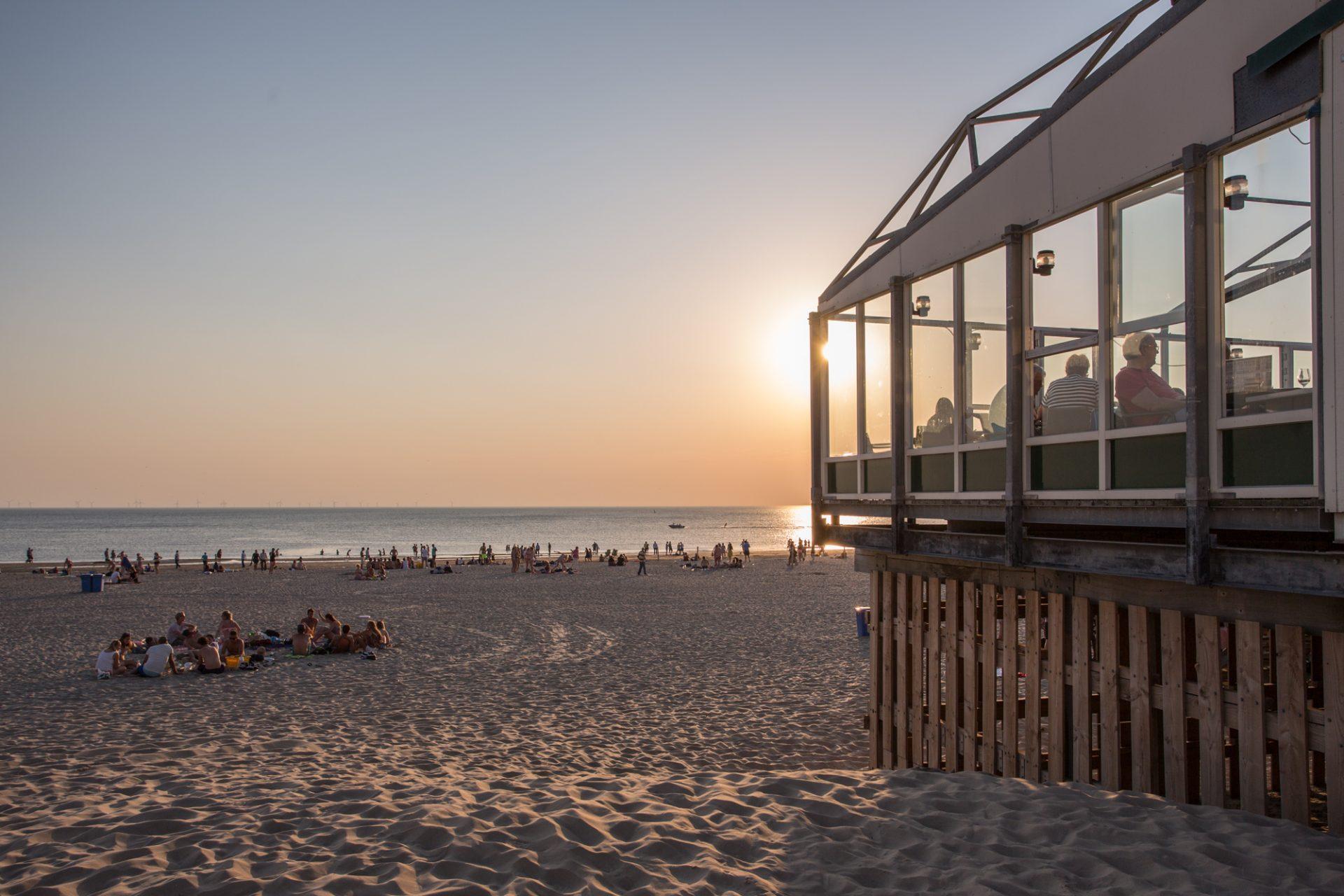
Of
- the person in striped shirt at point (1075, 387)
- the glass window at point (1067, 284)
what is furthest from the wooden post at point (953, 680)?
the glass window at point (1067, 284)

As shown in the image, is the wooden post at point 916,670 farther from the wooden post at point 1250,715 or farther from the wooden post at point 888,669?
the wooden post at point 1250,715

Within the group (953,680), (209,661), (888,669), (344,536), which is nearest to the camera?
(953,680)

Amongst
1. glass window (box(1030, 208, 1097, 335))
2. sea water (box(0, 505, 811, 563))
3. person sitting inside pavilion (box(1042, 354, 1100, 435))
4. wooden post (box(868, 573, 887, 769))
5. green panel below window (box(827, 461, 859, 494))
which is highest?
glass window (box(1030, 208, 1097, 335))

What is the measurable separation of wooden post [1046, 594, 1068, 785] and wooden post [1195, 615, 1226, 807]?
1.07 meters

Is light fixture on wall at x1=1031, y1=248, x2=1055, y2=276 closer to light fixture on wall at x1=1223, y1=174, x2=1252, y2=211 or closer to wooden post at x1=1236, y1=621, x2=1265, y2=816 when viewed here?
light fixture on wall at x1=1223, y1=174, x2=1252, y2=211

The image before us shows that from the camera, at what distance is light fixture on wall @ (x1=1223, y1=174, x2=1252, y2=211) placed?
14.8 feet

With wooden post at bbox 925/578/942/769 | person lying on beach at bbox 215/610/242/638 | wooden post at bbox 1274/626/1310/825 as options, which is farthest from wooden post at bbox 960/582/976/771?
person lying on beach at bbox 215/610/242/638

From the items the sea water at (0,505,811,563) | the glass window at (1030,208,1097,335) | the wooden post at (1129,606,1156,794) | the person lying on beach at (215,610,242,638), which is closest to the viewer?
the wooden post at (1129,606,1156,794)

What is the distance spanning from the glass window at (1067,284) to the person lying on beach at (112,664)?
49.6ft

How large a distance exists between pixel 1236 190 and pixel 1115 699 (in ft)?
10.6

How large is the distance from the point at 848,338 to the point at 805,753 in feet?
15.6

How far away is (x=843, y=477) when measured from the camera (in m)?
8.79

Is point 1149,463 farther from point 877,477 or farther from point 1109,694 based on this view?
point 877,477

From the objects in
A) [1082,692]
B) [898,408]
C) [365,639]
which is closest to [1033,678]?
[1082,692]
